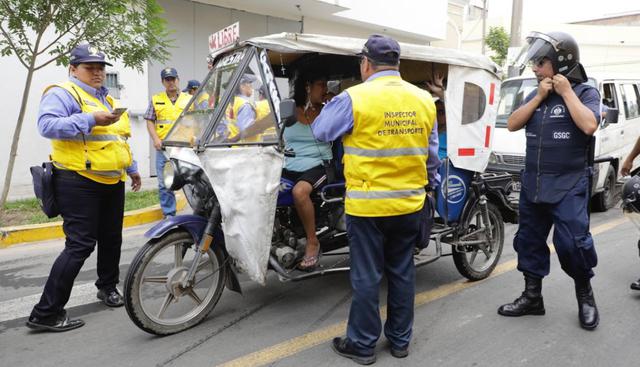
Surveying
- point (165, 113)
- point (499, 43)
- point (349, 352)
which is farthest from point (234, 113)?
point (499, 43)

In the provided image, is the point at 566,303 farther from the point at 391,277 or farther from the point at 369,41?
the point at 369,41

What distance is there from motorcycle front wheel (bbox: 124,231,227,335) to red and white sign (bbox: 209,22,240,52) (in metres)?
1.44

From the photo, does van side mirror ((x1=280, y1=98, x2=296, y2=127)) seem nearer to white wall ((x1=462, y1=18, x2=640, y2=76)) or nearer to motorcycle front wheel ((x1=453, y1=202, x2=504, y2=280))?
motorcycle front wheel ((x1=453, y1=202, x2=504, y2=280))

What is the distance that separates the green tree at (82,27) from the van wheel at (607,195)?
6.81 meters

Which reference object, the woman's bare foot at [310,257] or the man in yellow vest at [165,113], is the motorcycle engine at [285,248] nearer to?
the woman's bare foot at [310,257]

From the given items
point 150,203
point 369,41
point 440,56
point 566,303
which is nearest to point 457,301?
point 566,303

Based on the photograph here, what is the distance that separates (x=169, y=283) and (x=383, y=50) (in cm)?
205

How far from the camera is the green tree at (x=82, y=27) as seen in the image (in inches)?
251

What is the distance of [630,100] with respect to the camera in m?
8.52

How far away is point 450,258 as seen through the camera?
538 cm

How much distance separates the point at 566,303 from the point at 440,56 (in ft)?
7.23

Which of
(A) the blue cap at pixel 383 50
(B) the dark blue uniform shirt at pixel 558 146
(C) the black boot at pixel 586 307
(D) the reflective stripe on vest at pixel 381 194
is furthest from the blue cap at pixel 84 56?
(C) the black boot at pixel 586 307

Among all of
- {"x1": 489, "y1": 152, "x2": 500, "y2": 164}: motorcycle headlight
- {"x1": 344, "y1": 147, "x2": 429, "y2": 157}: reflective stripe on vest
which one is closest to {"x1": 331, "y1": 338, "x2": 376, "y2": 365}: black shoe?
{"x1": 344, "y1": 147, "x2": 429, "y2": 157}: reflective stripe on vest

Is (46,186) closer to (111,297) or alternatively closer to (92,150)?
(92,150)
